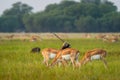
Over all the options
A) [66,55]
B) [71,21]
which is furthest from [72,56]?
[71,21]

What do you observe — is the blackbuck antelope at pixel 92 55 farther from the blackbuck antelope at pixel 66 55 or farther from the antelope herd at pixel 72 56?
the blackbuck antelope at pixel 66 55

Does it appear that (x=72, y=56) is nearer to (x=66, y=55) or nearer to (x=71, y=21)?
(x=66, y=55)

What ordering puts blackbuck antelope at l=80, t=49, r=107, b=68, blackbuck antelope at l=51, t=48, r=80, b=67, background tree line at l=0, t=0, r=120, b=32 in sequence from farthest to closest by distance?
1. background tree line at l=0, t=0, r=120, b=32
2. blackbuck antelope at l=80, t=49, r=107, b=68
3. blackbuck antelope at l=51, t=48, r=80, b=67

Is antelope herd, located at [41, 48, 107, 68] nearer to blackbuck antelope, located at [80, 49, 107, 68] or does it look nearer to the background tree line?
blackbuck antelope, located at [80, 49, 107, 68]

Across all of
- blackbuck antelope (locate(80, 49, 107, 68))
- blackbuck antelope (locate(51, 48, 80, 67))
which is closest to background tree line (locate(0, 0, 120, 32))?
blackbuck antelope (locate(80, 49, 107, 68))

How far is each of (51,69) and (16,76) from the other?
1.55m

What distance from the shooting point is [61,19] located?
240ft

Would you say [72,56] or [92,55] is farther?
[92,55]

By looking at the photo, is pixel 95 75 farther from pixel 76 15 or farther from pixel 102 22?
pixel 76 15

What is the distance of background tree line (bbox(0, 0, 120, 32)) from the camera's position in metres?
70.6

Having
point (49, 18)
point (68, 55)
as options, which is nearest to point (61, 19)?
point (49, 18)

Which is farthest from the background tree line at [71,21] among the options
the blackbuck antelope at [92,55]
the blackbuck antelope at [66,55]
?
the blackbuck antelope at [66,55]

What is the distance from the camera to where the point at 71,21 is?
72375mm

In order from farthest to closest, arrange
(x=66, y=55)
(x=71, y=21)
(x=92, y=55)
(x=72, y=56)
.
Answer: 1. (x=71, y=21)
2. (x=92, y=55)
3. (x=72, y=56)
4. (x=66, y=55)
